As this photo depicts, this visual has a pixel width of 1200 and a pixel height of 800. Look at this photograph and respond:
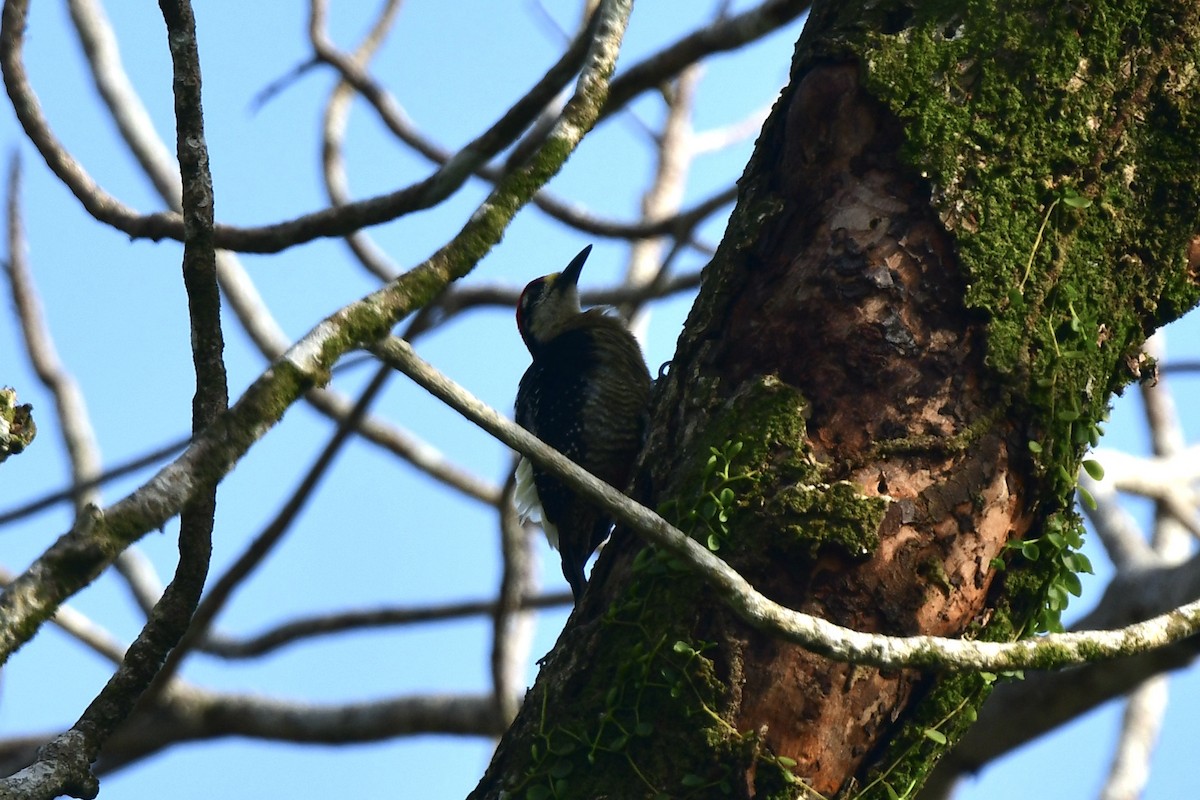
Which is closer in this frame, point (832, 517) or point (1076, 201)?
point (832, 517)

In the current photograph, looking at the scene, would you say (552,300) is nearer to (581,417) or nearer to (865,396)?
(581,417)

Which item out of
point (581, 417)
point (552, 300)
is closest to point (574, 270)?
point (552, 300)

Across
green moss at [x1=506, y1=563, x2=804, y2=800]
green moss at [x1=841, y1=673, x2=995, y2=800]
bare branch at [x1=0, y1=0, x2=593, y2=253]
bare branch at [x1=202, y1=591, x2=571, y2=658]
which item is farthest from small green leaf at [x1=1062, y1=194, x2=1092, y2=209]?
bare branch at [x1=202, y1=591, x2=571, y2=658]

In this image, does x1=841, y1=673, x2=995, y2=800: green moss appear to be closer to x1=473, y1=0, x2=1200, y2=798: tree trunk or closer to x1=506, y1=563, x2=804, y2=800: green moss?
x1=473, y1=0, x2=1200, y2=798: tree trunk

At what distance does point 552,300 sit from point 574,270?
6.7 inches

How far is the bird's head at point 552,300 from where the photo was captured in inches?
235

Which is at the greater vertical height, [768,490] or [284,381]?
[768,490]

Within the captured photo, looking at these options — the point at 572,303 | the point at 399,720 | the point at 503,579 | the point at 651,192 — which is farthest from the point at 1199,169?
the point at 651,192

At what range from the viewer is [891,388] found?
276cm

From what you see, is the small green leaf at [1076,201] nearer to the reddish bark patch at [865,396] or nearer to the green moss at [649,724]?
the reddish bark patch at [865,396]

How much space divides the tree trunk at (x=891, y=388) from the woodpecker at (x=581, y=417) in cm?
164

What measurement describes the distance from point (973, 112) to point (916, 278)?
0.40 m

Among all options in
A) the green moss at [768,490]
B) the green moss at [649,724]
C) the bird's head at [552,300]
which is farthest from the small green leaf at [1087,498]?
the bird's head at [552,300]

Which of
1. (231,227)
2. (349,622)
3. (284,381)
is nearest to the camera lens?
(284,381)
